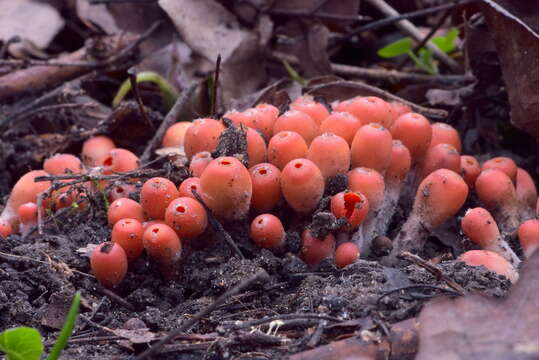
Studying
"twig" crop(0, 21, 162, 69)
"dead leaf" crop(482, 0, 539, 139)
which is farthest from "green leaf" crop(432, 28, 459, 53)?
"twig" crop(0, 21, 162, 69)

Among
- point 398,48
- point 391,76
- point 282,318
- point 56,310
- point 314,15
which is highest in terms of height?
point 314,15

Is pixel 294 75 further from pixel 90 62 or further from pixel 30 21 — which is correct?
pixel 30 21

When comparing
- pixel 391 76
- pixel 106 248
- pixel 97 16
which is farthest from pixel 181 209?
pixel 97 16

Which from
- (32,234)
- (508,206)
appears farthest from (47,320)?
(508,206)

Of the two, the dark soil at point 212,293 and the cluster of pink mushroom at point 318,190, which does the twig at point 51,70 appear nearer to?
the cluster of pink mushroom at point 318,190

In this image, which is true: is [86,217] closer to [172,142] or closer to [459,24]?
[172,142]

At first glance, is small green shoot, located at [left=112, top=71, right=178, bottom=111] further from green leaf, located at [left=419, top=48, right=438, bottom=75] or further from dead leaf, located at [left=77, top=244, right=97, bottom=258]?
green leaf, located at [left=419, top=48, right=438, bottom=75]

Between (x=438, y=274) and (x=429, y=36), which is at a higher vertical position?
(x=429, y=36)
